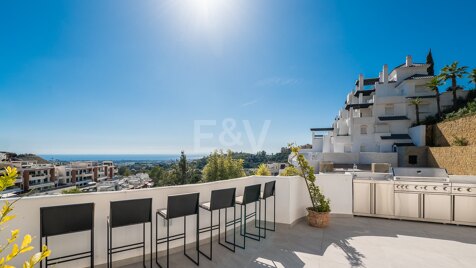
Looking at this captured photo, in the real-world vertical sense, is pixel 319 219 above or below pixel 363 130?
below

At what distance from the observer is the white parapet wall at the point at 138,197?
2510 millimetres

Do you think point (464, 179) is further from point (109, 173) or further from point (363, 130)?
point (109, 173)

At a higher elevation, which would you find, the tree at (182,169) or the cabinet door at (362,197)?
the cabinet door at (362,197)

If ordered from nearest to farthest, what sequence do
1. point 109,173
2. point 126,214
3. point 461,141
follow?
point 126,214 < point 461,141 < point 109,173

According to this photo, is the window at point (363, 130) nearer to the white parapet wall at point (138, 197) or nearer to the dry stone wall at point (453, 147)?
the dry stone wall at point (453, 147)

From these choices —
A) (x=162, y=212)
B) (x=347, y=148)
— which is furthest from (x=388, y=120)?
(x=162, y=212)

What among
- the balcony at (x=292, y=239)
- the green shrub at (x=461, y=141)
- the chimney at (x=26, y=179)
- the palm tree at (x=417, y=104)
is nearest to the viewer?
the balcony at (x=292, y=239)

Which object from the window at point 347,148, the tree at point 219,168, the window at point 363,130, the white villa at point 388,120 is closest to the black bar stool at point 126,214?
the tree at point 219,168

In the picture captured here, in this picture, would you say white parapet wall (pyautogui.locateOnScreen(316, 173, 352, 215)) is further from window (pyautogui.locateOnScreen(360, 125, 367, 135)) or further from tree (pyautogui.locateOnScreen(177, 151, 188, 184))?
window (pyautogui.locateOnScreen(360, 125, 367, 135))

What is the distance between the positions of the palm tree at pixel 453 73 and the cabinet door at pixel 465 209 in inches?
929

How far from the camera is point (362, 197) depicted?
17.3ft

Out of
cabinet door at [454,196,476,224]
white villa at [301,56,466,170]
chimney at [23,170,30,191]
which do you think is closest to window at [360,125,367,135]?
white villa at [301,56,466,170]

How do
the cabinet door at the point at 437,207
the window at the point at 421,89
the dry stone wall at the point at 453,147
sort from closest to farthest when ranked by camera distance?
1. the cabinet door at the point at 437,207
2. the dry stone wall at the point at 453,147
3. the window at the point at 421,89

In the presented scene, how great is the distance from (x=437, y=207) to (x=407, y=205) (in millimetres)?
554
